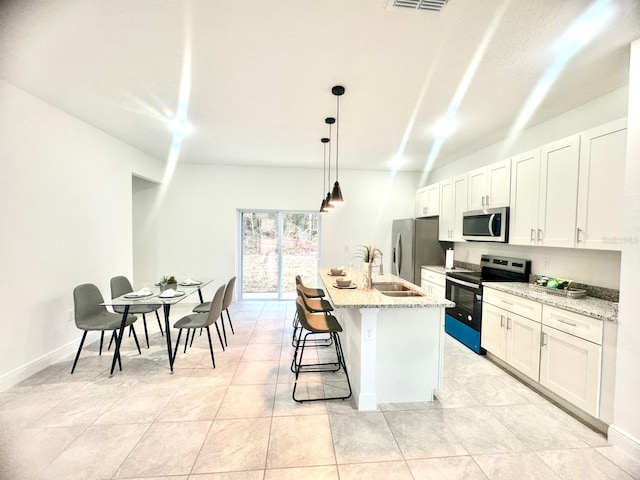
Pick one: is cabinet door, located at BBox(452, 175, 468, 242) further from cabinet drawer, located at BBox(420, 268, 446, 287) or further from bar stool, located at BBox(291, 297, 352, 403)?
bar stool, located at BBox(291, 297, 352, 403)

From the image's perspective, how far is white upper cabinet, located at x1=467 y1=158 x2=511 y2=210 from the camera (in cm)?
330

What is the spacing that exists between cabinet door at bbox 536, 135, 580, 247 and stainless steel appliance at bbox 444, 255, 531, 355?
689 millimetres

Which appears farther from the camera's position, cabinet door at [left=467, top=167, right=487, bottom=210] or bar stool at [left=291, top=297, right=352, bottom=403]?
cabinet door at [left=467, top=167, right=487, bottom=210]

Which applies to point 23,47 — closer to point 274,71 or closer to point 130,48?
point 130,48

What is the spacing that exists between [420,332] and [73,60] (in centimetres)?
349

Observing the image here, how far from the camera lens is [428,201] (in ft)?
17.0

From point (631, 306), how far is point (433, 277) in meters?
2.54

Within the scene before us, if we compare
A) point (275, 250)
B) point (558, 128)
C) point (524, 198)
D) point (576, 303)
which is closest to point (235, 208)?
point (275, 250)

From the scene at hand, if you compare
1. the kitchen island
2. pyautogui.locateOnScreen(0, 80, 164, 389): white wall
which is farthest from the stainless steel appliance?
pyautogui.locateOnScreen(0, 80, 164, 389): white wall

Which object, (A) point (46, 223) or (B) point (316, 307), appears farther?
(B) point (316, 307)

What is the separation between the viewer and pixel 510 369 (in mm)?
2941

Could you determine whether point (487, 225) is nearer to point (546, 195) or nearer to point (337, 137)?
point (546, 195)

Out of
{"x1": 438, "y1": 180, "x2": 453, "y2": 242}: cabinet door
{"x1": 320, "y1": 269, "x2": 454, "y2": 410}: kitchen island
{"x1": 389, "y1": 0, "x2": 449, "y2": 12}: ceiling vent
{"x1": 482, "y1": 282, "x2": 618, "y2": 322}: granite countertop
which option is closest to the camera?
{"x1": 389, "y1": 0, "x2": 449, "y2": 12}: ceiling vent

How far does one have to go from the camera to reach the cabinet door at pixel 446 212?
4422 mm
